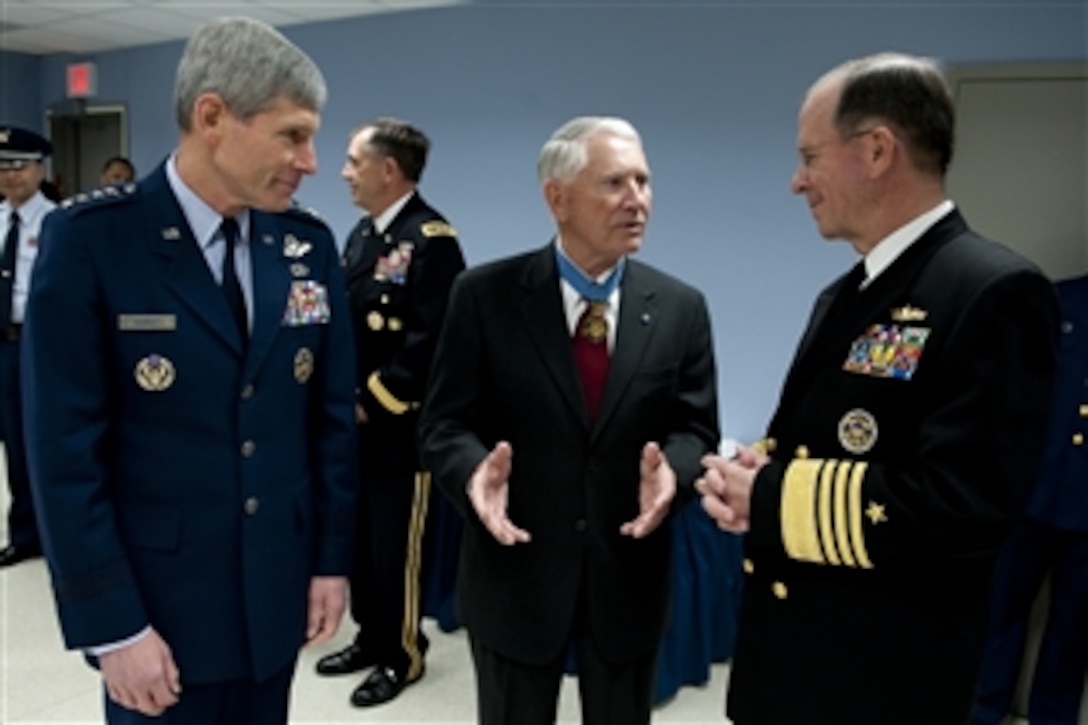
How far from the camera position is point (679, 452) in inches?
65.3

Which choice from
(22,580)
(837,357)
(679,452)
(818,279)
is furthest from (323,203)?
(837,357)

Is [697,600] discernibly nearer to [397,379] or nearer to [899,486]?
[397,379]

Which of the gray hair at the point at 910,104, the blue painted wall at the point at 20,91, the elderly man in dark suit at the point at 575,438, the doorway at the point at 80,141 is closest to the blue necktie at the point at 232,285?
the elderly man in dark suit at the point at 575,438

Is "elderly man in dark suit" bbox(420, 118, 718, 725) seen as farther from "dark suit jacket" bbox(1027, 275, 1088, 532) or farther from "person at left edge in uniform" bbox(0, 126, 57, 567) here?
"person at left edge in uniform" bbox(0, 126, 57, 567)

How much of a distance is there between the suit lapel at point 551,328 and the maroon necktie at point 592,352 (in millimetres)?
26

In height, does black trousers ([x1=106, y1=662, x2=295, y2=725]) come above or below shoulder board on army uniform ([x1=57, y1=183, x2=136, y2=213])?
below

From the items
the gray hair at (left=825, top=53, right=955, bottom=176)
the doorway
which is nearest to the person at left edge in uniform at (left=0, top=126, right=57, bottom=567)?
the doorway

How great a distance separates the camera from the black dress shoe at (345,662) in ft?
9.76

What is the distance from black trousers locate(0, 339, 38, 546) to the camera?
151 inches

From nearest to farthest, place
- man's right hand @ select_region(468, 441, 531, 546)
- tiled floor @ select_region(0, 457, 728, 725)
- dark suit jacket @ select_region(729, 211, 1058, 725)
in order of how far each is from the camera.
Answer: dark suit jacket @ select_region(729, 211, 1058, 725) → man's right hand @ select_region(468, 441, 531, 546) → tiled floor @ select_region(0, 457, 728, 725)

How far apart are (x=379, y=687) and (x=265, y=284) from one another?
1.85 metres

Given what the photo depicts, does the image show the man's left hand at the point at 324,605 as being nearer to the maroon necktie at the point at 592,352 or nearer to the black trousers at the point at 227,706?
the black trousers at the point at 227,706

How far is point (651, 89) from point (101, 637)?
3.69 meters

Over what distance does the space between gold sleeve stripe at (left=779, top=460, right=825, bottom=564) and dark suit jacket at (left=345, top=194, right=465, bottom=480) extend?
1.64m
